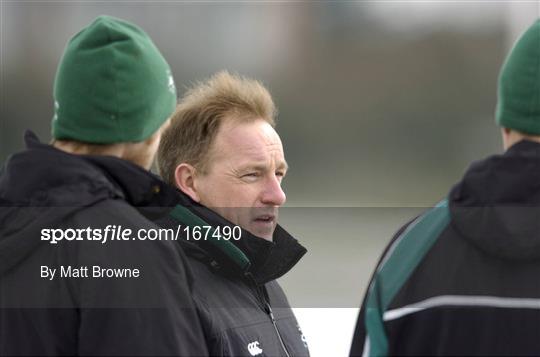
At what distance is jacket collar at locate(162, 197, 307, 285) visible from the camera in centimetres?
202

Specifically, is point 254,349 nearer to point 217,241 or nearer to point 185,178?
point 217,241

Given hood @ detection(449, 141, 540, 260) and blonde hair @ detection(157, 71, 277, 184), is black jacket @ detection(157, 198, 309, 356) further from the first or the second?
hood @ detection(449, 141, 540, 260)

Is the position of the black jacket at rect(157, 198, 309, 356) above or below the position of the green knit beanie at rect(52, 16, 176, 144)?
below

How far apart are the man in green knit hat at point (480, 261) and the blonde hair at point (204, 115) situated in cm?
85

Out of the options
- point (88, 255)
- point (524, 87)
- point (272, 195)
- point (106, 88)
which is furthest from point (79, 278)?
point (272, 195)

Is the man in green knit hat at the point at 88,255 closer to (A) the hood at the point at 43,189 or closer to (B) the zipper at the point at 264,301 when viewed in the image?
(A) the hood at the point at 43,189

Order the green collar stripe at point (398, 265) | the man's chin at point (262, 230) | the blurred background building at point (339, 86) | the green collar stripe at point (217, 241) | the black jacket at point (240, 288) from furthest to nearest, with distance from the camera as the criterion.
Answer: the blurred background building at point (339, 86) → the man's chin at point (262, 230) → the green collar stripe at point (217, 241) → the black jacket at point (240, 288) → the green collar stripe at point (398, 265)

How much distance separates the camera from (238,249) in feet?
6.66

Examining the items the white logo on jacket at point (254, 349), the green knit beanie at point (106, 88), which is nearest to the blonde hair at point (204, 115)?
the white logo on jacket at point (254, 349)

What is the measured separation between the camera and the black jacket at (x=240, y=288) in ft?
6.15

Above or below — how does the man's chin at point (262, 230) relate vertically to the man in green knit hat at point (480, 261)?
below

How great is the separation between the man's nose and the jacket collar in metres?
0.12

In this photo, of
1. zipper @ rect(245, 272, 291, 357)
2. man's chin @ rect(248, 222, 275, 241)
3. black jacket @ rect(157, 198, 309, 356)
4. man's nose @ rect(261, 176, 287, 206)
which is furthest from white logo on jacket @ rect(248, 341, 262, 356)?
man's nose @ rect(261, 176, 287, 206)

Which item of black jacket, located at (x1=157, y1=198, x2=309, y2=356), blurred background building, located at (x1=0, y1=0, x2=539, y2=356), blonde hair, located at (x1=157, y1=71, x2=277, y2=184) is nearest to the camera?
black jacket, located at (x1=157, y1=198, x2=309, y2=356)
